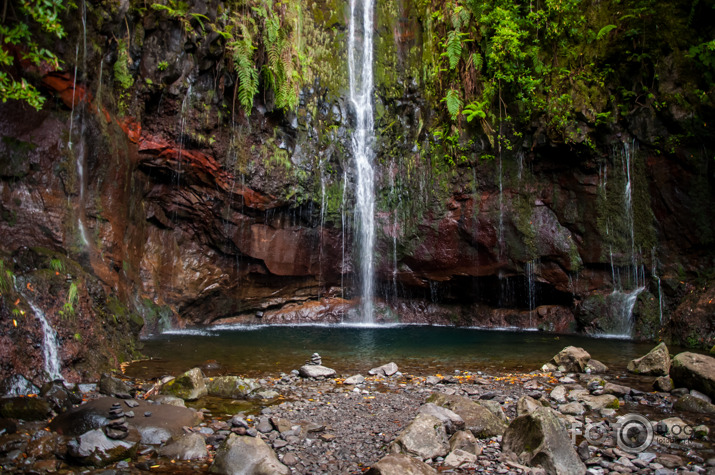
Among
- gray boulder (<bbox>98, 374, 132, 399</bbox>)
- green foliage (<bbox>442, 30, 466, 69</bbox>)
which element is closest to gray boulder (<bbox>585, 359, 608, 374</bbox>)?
gray boulder (<bbox>98, 374, 132, 399</bbox>)

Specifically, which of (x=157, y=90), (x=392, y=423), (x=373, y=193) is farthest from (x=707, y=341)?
(x=157, y=90)

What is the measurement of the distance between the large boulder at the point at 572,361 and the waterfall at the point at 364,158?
27.4ft

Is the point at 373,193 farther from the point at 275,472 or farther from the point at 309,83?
the point at 275,472

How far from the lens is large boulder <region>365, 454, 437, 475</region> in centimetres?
348

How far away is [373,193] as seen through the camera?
15.5 meters

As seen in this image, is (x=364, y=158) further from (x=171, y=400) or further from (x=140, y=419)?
(x=140, y=419)

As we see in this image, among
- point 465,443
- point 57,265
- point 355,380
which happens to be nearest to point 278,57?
point 57,265

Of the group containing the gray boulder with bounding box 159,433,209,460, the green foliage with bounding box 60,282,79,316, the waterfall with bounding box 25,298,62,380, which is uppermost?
the green foliage with bounding box 60,282,79,316

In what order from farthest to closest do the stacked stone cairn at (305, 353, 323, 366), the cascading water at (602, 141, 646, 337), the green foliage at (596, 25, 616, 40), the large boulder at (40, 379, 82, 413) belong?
the cascading water at (602, 141, 646, 337)
the green foliage at (596, 25, 616, 40)
the stacked stone cairn at (305, 353, 323, 366)
the large boulder at (40, 379, 82, 413)

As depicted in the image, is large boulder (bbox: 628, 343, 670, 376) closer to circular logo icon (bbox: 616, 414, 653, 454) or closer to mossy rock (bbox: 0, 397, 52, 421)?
circular logo icon (bbox: 616, 414, 653, 454)

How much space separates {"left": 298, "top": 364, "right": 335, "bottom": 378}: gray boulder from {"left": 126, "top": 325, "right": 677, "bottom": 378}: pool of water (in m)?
0.38

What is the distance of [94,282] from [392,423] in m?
5.94

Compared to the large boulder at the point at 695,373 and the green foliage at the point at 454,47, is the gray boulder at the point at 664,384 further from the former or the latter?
the green foliage at the point at 454,47

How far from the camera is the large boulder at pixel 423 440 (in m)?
4.09
